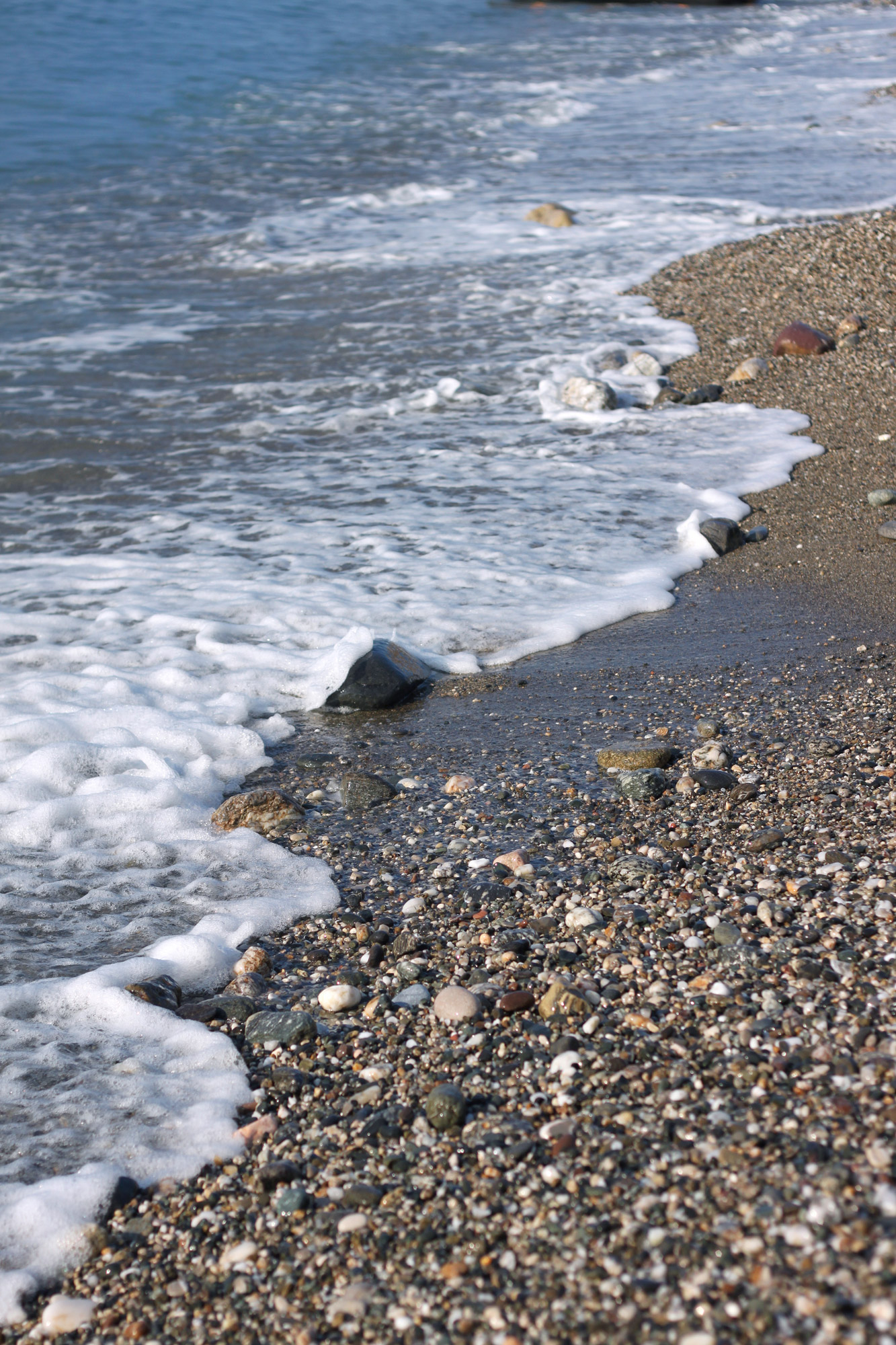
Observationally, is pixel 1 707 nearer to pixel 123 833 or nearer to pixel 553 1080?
pixel 123 833

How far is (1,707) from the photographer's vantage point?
3584mm

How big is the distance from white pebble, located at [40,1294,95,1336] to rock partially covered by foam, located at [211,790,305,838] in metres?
1.38

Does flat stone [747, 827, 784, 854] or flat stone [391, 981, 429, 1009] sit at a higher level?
flat stone [747, 827, 784, 854]

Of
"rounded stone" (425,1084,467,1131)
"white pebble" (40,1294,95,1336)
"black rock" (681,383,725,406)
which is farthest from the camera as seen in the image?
"black rock" (681,383,725,406)

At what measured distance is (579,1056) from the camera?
1.99 m

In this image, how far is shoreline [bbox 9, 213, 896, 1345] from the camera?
1569 millimetres

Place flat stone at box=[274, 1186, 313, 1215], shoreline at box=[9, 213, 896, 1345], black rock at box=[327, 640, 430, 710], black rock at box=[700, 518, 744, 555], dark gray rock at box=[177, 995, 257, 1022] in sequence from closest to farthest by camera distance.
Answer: shoreline at box=[9, 213, 896, 1345] → flat stone at box=[274, 1186, 313, 1215] → dark gray rock at box=[177, 995, 257, 1022] → black rock at box=[327, 640, 430, 710] → black rock at box=[700, 518, 744, 555]

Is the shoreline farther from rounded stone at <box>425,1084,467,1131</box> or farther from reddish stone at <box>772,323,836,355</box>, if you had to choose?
reddish stone at <box>772,323,836,355</box>

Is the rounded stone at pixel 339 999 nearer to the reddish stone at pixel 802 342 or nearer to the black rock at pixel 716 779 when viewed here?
the black rock at pixel 716 779

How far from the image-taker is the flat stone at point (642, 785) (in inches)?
112

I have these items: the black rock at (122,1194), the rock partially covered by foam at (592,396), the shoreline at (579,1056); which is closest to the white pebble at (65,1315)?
the shoreline at (579,1056)

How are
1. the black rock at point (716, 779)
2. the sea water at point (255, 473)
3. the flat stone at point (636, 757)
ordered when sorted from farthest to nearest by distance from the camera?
the flat stone at point (636, 757), the black rock at point (716, 779), the sea water at point (255, 473)

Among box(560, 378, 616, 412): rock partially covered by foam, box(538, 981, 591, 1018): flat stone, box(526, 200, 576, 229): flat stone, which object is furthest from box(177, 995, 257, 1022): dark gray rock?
box(526, 200, 576, 229): flat stone

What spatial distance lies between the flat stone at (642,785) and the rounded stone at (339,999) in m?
0.95
